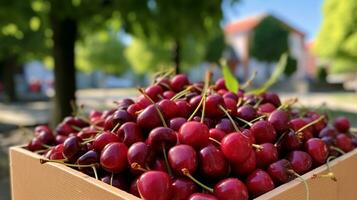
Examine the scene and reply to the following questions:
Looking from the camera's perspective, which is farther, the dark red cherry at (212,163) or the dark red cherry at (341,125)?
the dark red cherry at (341,125)

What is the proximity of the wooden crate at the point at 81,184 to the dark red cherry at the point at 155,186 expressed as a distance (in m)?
0.04

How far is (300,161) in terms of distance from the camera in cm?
138

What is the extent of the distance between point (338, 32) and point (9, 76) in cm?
1539

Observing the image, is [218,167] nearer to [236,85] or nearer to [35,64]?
[236,85]

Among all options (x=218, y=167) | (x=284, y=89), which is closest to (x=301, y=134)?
(x=218, y=167)

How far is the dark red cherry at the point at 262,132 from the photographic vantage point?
4.55 feet

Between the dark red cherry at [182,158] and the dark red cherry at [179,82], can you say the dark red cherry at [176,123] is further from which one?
the dark red cherry at [179,82]

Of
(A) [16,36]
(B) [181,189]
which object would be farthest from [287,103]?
(A) [16,36]

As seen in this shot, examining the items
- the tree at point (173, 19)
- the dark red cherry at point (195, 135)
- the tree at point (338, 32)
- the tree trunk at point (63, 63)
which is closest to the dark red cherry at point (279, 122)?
the dark red cherry at point (195, 135)

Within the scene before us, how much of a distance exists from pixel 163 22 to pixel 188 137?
16.3 feet

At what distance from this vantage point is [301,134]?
151cm

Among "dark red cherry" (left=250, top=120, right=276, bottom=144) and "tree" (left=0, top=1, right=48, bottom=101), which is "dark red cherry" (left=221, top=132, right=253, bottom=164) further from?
"tree" (left=0, top=1, right=48, bottom=101)

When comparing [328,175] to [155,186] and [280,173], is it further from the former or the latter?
[155,186]

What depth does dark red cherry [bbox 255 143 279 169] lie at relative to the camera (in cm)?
133
